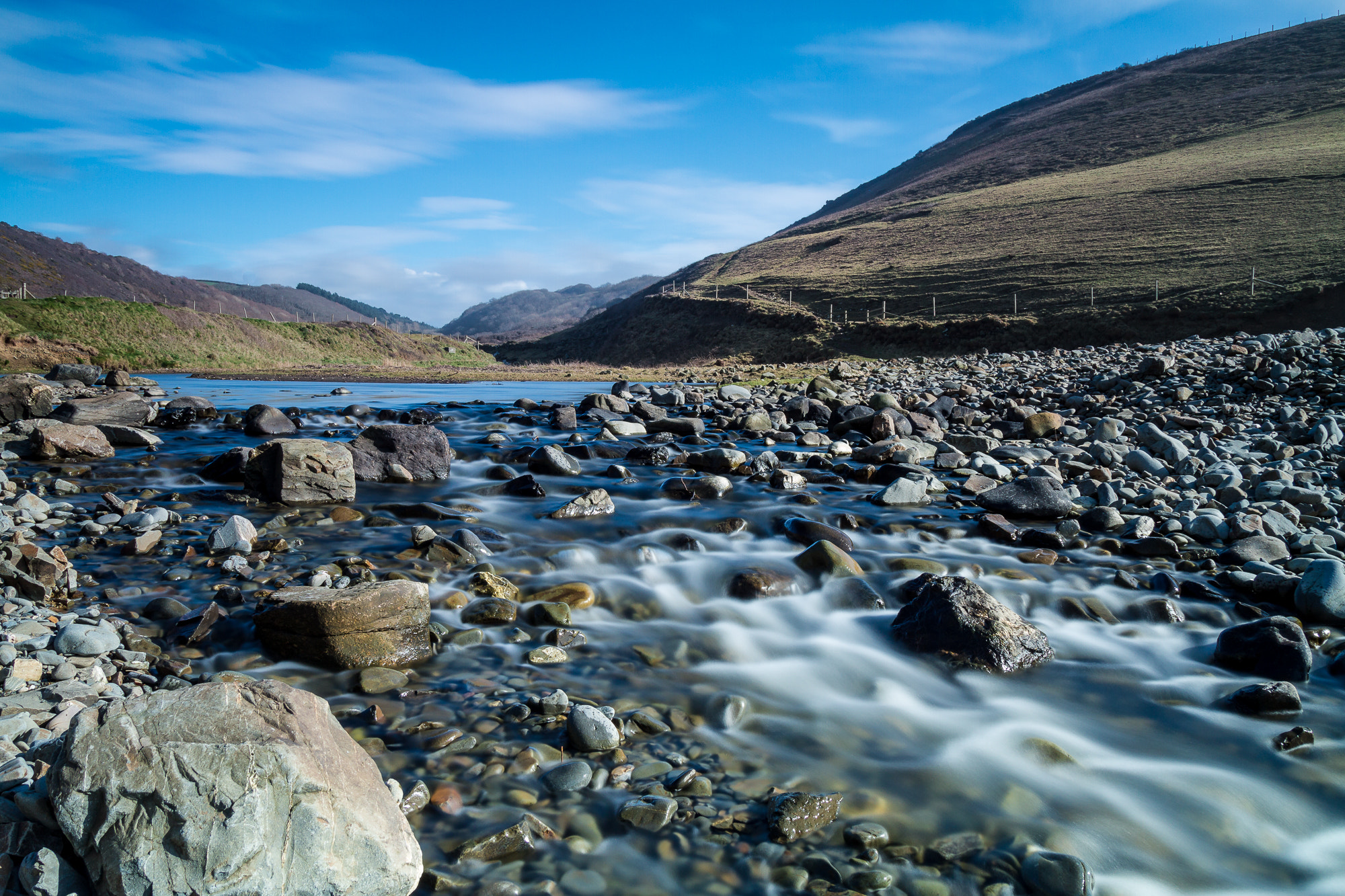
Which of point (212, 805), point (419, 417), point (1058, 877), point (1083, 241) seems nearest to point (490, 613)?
point (212, 805)

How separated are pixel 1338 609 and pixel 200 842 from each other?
845cm

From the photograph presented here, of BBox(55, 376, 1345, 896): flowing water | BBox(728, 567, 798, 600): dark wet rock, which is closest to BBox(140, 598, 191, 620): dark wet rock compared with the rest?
BBox(55, 376, 1345, 896): flowing water

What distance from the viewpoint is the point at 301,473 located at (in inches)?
360

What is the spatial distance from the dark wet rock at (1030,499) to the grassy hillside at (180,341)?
43.3 m

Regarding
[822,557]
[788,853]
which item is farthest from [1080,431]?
[788,853]

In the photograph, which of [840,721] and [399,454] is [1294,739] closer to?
[840,721]

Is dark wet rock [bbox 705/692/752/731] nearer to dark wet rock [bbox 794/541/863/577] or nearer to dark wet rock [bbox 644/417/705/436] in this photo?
dark wet rock [bbox 794/541/863/577]

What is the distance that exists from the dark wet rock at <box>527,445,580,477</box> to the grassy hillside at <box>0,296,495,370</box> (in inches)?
1421

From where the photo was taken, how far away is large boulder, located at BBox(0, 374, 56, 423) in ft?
50.3

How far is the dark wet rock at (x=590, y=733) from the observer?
13.6ft

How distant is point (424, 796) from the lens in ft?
11.9

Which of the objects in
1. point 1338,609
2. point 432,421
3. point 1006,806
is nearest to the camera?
point 1006,806

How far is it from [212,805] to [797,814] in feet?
8.80

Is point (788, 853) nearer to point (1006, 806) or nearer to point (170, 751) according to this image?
point (1006, 806)
